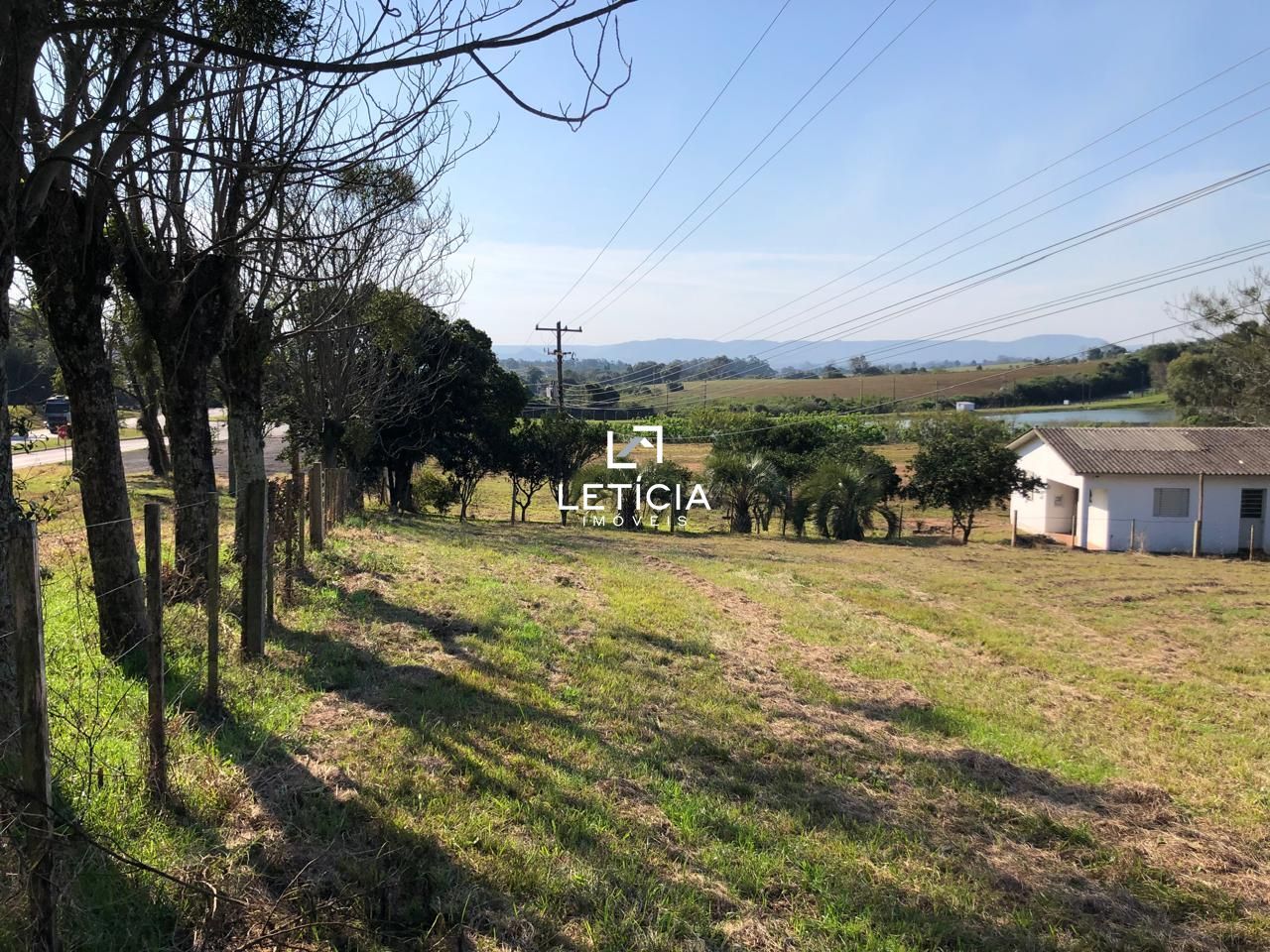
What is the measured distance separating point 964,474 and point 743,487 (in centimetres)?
898

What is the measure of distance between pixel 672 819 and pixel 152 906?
2.35 metres

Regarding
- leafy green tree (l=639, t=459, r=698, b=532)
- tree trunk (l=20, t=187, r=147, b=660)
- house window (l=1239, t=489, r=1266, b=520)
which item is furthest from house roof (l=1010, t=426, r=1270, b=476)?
tree trunk (l=20, t=187, r=147, b=660)

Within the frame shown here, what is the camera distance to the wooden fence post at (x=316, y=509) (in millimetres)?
9547

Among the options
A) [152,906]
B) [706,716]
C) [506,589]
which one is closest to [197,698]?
[152,906]

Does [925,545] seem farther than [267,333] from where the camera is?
Yes

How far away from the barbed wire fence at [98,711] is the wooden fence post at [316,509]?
93.1 inches

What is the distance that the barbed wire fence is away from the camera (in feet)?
8.07

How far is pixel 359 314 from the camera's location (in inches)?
575

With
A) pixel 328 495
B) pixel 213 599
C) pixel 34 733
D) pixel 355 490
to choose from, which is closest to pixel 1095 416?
pixel 355 490

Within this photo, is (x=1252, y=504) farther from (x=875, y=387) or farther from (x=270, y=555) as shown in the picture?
(x=875, y=387)

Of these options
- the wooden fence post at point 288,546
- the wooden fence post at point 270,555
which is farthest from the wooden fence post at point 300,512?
the wooden fence post at point 270,555

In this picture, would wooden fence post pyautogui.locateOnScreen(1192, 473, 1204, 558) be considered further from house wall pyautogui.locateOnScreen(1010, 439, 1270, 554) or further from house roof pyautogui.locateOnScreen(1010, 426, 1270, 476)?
house roof pyautogui.locateOnScreen(1010, 426, 1270, 476)

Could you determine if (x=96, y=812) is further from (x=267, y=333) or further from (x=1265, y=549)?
(x=1265, y=549)

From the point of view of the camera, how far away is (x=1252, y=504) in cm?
2914
